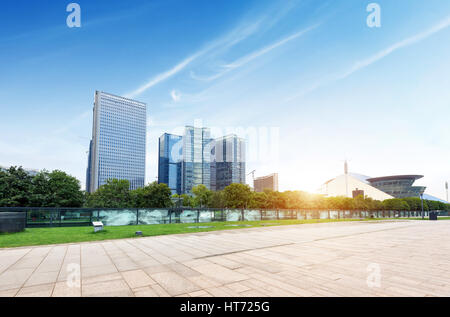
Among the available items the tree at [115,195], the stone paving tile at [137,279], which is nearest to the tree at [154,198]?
the tree at [115,195]

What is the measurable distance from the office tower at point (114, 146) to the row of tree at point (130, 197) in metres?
104

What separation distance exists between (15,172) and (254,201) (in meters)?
49.3

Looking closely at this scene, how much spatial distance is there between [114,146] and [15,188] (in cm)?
15750

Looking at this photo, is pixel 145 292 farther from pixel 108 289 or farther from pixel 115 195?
pixel 115 195

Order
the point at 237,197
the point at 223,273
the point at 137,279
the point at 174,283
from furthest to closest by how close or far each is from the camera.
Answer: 1. the point at 237,197
2. the point at 223,273
3. the point at 137,279
4. the point at 174,283

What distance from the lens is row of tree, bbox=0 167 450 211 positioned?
130 ft

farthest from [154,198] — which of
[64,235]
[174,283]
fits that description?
[174,283]

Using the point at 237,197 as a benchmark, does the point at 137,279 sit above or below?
above

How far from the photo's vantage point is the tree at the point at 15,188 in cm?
3728

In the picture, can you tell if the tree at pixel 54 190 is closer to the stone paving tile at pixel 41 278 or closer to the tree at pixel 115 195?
the tree at pixel 115 195

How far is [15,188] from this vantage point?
38938mm
